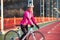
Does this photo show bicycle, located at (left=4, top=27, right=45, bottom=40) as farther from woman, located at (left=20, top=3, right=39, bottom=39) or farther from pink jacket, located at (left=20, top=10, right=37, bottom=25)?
pink jacket, located at (left=20, top=10, right=37, bottom=25)

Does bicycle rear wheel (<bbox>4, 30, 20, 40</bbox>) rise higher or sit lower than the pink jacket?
lower

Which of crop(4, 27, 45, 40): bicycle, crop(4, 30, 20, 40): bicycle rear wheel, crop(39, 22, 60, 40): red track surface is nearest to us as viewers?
crop(4, 27, 45, 40): bicycle

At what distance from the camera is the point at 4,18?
1570 centimetres

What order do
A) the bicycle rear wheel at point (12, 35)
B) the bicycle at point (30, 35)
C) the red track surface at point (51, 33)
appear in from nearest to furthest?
the bicycle at point (30, 35) < the bicycle rear wheel at point (12, 35) < the red track surface at point (51, 33)

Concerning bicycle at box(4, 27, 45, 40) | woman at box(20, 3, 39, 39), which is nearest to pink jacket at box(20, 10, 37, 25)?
woman at box(20, 3, 39, 39)

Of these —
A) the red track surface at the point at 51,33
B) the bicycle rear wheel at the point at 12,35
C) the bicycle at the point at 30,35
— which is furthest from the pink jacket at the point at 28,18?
the red track surface at the point at 51,33

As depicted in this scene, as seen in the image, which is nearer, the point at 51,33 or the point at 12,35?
the point at 12,35

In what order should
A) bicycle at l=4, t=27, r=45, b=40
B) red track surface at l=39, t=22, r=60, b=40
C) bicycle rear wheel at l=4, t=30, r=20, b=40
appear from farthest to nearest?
red track surface at l=39, t=22, r=60, b=40, bicycle rear wheel at l=4, t=30, r=20, b=40, bicycle at l=4, t=27, r=45, b=40

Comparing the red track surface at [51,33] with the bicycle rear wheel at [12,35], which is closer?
the bicycle rear wheel at [12,35]

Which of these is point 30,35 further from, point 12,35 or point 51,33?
point 51,33

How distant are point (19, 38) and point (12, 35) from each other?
0.38 meters

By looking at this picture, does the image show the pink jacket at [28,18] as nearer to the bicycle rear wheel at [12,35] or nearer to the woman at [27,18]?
the woman at [27,18]

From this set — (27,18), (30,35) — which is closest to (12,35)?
(30,35)

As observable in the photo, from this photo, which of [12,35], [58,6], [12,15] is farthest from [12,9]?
[58,6]
